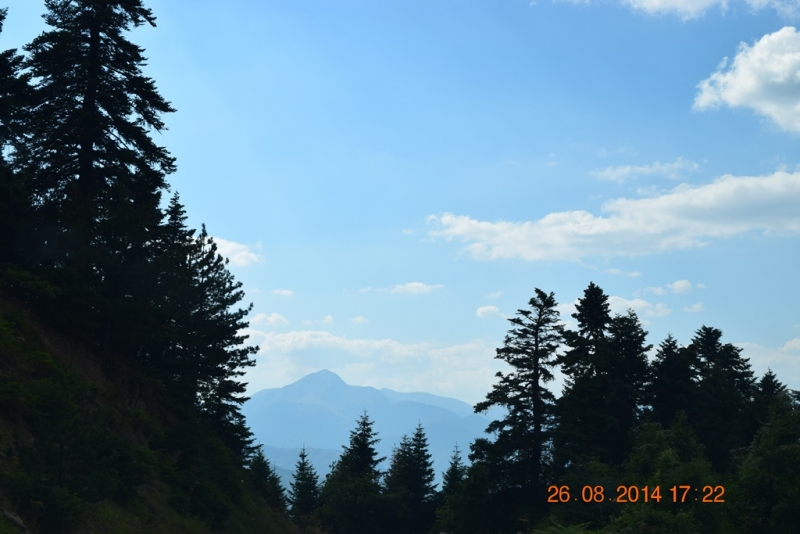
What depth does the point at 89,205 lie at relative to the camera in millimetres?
24859

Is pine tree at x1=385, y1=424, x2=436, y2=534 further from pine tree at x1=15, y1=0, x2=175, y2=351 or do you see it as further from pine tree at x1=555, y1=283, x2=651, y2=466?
pine tree at x1=15, y1=0, x2=175, y2=351

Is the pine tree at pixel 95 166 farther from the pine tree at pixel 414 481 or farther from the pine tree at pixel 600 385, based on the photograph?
the pine tree at pixel 414 481

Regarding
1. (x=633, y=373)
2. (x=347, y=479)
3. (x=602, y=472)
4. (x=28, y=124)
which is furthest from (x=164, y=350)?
(x=347, y=479)

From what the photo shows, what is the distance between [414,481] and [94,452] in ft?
202

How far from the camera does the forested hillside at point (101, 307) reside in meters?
→ 16.7

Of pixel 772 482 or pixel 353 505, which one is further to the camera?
pixel 353 505

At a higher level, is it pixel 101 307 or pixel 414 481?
pixel 101 307

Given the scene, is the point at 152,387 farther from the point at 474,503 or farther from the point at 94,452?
the point at 474,503

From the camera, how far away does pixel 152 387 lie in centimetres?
2875

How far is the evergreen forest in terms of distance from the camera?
17.4 meters

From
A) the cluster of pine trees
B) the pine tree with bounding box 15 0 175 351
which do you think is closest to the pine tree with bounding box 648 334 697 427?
the cluster of pine trees

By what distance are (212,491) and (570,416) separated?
85.9 ft

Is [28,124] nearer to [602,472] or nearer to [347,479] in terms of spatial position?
[602,472]

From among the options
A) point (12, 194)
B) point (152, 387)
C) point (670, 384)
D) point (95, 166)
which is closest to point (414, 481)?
point (670, 384)
